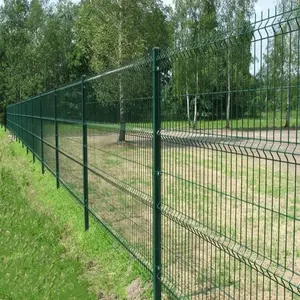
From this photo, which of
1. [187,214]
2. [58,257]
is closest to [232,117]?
[187,214]

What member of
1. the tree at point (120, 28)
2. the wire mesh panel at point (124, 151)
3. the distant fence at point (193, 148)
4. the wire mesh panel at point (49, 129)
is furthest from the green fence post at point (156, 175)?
the tree at point (120, 28)

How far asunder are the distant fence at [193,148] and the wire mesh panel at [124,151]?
13mm

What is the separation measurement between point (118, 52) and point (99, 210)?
583 inches

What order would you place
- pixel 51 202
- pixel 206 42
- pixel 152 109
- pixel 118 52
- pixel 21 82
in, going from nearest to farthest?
1. pixel 206 42
2. pixel 152 109
3. pixel 51 202
4. pixel 118 52
5. pixel 21 82

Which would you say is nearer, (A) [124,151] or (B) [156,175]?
(B) [156,175]

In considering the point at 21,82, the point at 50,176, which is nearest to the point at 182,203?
the point at 50,176

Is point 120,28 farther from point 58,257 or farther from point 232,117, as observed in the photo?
point 232,117

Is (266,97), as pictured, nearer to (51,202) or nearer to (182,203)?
(182,203)

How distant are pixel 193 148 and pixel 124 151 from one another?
4.91 feet

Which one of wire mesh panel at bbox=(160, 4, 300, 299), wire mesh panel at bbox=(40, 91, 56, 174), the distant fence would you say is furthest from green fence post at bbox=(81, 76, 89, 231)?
wire mesh panel at bbox=(40, 91, 56, 174)

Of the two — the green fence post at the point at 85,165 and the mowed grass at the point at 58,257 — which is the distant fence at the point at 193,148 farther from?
the mowed grass at the point at 58,257

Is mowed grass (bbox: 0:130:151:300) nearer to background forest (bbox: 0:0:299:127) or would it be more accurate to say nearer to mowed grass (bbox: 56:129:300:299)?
mowed grass (bbox: 56:129:300:299)

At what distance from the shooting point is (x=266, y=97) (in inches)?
90.7

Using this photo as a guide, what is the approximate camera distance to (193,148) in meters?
3.33
